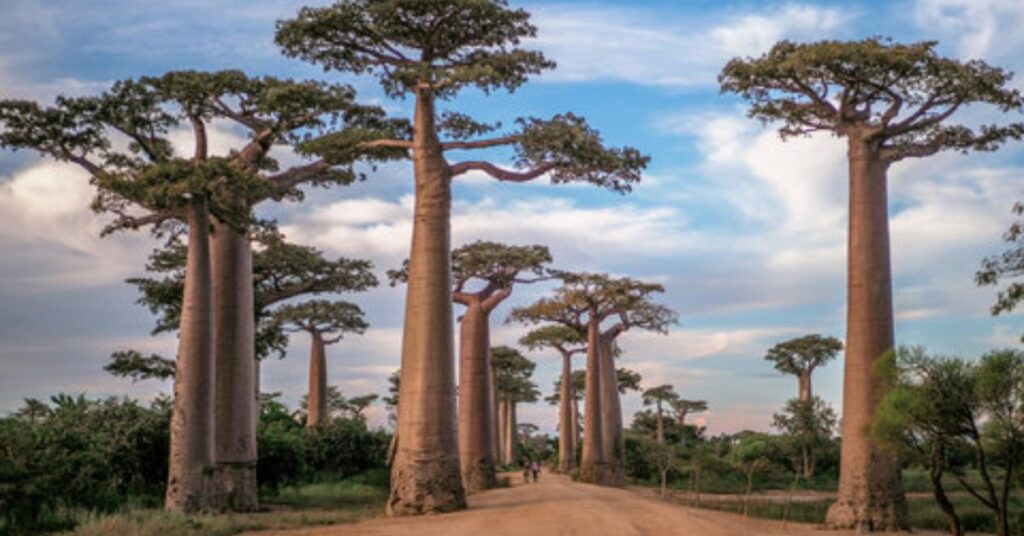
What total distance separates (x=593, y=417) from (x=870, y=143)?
2075 cm

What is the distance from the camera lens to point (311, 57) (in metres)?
22.4

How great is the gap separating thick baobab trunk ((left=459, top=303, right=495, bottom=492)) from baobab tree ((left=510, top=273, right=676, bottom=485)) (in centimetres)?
542

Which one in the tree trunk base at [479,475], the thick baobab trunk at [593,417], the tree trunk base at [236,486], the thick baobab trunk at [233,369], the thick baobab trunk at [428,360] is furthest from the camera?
the thick baobab trunk at [593,417]

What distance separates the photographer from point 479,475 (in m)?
33.7

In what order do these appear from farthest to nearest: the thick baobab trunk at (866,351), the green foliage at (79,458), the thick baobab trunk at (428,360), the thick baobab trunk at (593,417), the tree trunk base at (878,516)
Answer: the thick baobab trunk at (593,417) < the thick baobab trunk at (866,351) < the tree trunk base at (878,516) < the thick baobab trunk at (428,360) < the green foliage at (79,458)

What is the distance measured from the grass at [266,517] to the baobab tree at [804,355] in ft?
103

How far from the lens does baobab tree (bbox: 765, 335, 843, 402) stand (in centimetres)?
5347

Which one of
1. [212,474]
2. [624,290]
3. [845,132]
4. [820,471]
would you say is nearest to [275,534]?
[212,474]

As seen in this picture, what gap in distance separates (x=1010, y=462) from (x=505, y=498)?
11.3 meters

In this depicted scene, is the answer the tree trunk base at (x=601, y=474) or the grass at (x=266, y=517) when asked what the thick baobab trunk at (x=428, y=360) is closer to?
the grass at (x=266, y=517)

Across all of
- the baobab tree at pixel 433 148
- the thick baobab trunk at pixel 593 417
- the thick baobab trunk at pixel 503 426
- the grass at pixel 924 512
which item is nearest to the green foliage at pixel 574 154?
the baobab tree at pixel 433 148

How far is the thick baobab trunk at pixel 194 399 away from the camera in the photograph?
20.5 meters

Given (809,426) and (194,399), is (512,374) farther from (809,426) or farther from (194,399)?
(194,399)

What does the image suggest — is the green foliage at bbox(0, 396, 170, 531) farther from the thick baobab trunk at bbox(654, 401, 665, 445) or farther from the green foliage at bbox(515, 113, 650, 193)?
the thick baobab trunk at bbox(654, 401, 665, 445)
